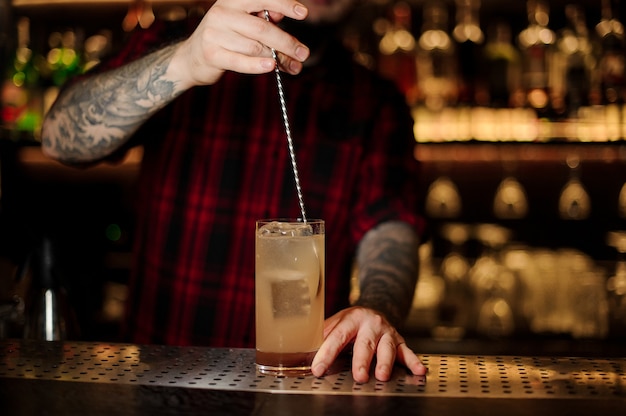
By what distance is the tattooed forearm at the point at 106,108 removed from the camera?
66.6 inches

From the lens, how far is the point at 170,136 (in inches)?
87.0

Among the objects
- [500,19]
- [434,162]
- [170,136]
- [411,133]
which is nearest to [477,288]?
[434,162]

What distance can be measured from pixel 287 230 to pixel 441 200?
2.65m

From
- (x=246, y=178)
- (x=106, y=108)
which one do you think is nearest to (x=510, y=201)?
(x=246, y=178)

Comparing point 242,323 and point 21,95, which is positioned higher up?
point 21,95

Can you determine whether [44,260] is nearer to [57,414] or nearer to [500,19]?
[57,414]

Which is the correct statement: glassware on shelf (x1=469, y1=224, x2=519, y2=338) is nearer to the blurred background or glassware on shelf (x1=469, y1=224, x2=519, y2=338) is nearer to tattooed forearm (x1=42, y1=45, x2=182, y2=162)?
the blurred background

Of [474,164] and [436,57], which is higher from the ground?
[436,57]

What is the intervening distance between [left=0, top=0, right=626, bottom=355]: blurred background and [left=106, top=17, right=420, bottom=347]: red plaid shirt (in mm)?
1084

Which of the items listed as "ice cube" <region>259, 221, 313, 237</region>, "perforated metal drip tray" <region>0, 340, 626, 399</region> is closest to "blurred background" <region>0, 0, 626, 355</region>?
"perforated metal drip tray" <region>0, 340, 626, 399</region>

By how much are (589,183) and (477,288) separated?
0.82 m

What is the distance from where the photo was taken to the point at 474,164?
4078 mm

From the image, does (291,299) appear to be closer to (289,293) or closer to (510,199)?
(289,293)

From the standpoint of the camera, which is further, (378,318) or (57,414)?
(378,318)
